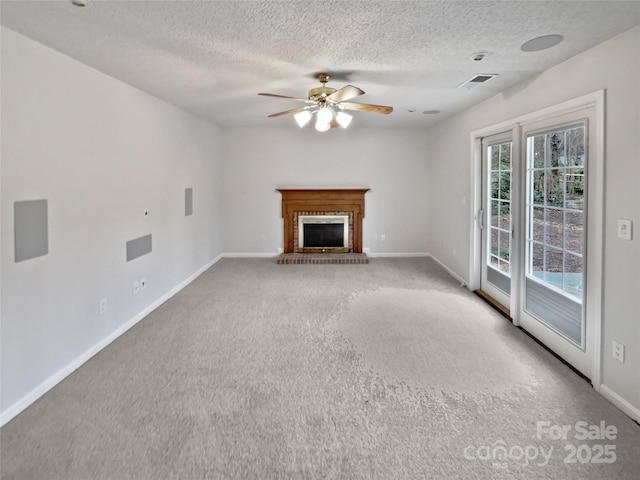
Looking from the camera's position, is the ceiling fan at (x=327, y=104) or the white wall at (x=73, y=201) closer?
the white wall at (x=73, y=201)

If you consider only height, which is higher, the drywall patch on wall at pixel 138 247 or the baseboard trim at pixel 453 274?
the drywall patch on wall at pixel 138 247

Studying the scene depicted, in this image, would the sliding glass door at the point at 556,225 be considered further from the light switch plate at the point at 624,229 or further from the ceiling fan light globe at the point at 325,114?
the ceiling fan light globe at the point at 325,114

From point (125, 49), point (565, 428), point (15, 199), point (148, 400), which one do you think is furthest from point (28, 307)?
point (565, 428)

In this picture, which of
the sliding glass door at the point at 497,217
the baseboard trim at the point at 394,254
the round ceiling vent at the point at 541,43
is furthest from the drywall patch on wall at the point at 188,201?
the round ceiling vent at the point at 541,43

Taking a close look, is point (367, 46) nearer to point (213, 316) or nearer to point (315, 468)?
point (315, 468)

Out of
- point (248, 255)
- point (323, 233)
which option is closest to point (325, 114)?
point (323, 233)

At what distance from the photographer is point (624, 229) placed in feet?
8.32

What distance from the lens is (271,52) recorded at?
2.99 m

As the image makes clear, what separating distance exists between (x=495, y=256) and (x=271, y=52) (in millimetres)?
3454

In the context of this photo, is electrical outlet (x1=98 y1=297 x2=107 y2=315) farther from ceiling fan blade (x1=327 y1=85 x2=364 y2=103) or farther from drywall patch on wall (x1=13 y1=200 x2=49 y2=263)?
ceiling fan blade (x1=327 y1=85 x2=364 y2=103)

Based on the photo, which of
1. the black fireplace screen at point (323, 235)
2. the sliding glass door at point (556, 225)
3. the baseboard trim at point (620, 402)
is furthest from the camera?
the black fireplace screen at point (323, 235)

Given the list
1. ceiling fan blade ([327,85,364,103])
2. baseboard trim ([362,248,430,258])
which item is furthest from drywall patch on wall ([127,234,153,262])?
baseboard trim ([362,248,430,258])

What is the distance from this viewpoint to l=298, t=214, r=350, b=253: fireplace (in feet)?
24.6

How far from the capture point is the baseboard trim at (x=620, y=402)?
2.41 m
